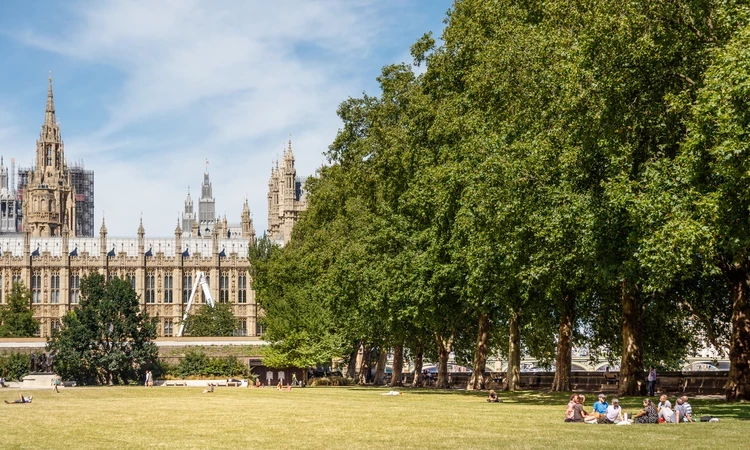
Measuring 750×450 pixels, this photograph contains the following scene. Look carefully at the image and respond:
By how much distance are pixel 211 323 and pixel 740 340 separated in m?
75.3

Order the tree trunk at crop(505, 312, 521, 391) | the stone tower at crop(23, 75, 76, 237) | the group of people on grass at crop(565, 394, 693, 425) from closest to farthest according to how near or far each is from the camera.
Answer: the group of people on grass at crop(565, 394, 693, 425) < the tree trunk at crop(505, 312, 521, 391) < the stone tower at crop(23, 75, 76, 237)

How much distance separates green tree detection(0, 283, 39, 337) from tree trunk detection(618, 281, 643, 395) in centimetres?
7403

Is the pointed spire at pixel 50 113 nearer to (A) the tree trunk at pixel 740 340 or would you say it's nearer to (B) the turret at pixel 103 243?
(B) the turret at pixel 103 243

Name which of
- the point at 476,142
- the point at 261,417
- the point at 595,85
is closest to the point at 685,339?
the point at 476,142

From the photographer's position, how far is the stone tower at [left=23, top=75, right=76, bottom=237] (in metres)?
147

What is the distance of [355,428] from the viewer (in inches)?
963

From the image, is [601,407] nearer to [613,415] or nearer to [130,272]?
[613,415]

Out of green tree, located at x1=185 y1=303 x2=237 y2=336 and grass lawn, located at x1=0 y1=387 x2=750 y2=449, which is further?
green tree, located at x1=185 y1=303 x2=237 y2=336

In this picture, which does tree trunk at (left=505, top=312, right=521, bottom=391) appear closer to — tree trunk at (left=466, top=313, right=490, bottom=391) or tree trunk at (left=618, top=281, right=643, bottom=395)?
tree trunk at (left=466, top=313, right=490, bottom=391)

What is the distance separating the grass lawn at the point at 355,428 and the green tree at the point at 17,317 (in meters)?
69.8

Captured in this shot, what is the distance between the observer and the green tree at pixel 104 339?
73.2 metres

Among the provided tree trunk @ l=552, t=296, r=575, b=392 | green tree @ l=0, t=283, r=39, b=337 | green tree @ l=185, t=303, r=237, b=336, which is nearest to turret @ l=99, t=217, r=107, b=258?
green tree @ l=0, t=283, r=39, b=337

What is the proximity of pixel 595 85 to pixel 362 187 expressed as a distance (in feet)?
90.0

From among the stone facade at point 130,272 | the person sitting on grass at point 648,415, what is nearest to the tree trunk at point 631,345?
the person sitting on grass at point 648,415
